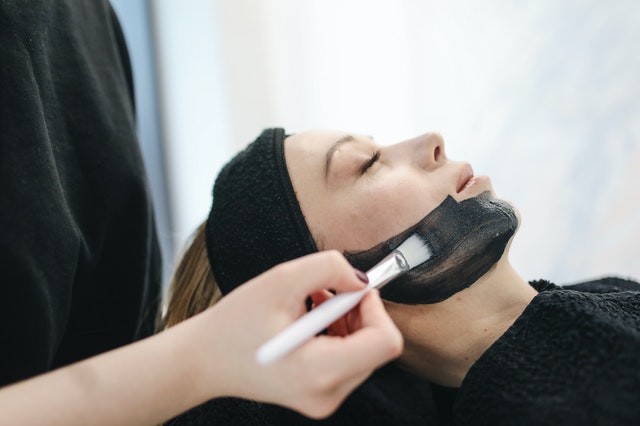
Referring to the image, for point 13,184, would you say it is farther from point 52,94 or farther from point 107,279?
point 107,279

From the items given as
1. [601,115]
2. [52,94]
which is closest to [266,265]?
[52,94]

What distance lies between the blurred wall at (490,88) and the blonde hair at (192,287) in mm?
591

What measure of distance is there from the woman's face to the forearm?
0.96 ft

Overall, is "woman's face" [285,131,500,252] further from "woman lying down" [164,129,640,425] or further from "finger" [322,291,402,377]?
"finger" [322,291,402,377]

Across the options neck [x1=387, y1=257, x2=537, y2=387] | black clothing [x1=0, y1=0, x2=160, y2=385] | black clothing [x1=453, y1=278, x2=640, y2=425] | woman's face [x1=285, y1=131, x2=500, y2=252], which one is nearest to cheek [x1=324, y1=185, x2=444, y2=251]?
woman's face [x1=285, y1=131, x2=500, y2=252]

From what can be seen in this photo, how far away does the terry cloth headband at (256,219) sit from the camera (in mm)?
833

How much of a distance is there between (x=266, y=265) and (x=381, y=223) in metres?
0.21

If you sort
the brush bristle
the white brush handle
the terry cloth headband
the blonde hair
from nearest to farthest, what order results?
the white brush handle → the brush bristle → the terry cloth headband → the blonde hair

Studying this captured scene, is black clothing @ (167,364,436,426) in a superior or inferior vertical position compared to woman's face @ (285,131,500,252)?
inferior

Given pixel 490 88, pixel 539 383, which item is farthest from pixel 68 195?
pixel 490 88

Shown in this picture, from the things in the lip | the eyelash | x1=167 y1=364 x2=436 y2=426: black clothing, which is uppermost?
the eyelash

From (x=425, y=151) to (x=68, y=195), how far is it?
602 millimetres

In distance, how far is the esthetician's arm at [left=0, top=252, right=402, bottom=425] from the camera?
51cm

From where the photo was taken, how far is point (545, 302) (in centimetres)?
73
